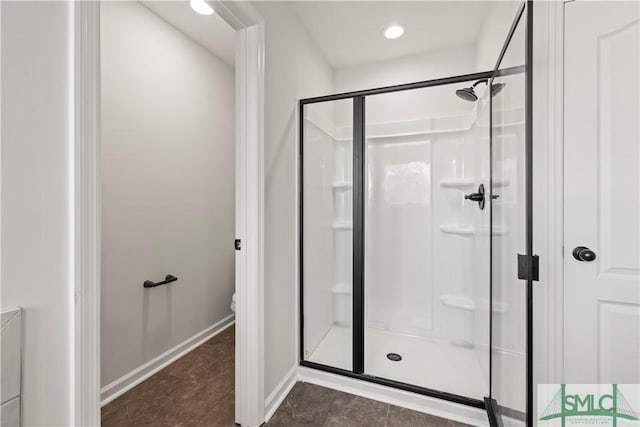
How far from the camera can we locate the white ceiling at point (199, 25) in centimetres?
186

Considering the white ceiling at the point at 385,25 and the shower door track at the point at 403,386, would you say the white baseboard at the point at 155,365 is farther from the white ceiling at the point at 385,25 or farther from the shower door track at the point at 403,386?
the white ceiling at the point at 385,25

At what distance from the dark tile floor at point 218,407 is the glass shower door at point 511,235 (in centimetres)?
50

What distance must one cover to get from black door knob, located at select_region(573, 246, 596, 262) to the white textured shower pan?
3.48 ft

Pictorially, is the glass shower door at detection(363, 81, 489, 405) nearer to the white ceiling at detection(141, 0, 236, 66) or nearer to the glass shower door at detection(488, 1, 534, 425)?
A: the glass shower door at detection(488, 1, 534, 425)

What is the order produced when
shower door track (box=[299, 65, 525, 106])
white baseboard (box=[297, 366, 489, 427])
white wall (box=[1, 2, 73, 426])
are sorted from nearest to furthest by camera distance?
white wall (box=[1, 2, 73, 426]), shower door track (box=[299, 65, 525, 106]), white baseboard (box=[297, 366, 489, 427])

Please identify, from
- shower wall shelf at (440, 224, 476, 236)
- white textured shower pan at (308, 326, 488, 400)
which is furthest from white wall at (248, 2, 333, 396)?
shower wall shelf at (440, 224, 476, 236)

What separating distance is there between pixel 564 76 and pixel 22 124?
1.54 metres

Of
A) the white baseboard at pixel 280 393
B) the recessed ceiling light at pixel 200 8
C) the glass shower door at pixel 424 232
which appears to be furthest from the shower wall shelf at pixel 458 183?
the recessed ceiling light at pixel 200 8

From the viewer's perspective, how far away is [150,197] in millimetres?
1933

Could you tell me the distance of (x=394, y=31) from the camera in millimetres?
2117

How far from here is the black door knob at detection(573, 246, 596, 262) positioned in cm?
93

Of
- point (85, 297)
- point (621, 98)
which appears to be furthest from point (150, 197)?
point (621, 98)

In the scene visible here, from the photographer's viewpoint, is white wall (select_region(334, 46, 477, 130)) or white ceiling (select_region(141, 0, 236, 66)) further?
white wall (select_region(334, 46, 477, 130))

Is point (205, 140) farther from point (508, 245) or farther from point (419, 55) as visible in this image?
point (508, 245)
